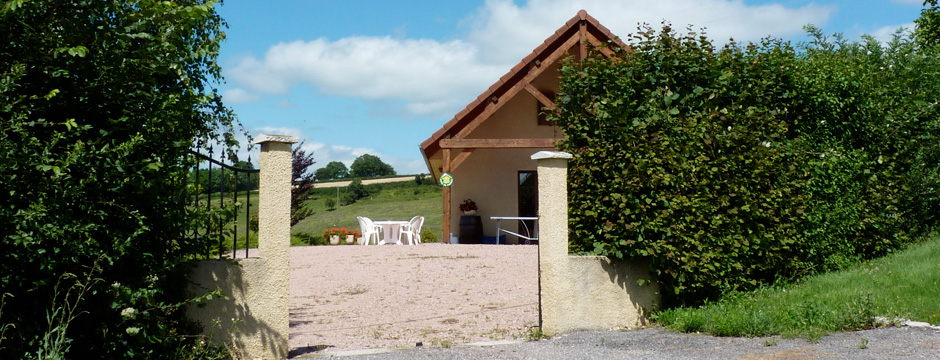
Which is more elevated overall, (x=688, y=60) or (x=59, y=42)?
(x=688, y=60)

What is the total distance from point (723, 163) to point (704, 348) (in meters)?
2.03

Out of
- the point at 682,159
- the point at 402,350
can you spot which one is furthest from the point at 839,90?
the point at 402,350

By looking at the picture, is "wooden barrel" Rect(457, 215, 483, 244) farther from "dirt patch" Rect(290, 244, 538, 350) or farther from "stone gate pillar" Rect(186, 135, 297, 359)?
"stone gate pillar" Rect(186, 135, 297, 359)

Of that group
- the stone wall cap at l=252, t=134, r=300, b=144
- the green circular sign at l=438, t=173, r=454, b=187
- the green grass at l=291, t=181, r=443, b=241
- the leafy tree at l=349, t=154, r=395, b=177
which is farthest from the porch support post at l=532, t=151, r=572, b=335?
the leafy tree at l=349, t=154, r=395, b=177

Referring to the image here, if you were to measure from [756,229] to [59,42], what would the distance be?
6234 mm

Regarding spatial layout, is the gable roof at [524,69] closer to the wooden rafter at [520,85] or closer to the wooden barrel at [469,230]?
the wooden rafter at [520,85]

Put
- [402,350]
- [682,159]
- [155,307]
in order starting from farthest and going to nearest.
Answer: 1. [682,159]
2. [402,350]
3. [155,307]

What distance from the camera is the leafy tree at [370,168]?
57.4 meters

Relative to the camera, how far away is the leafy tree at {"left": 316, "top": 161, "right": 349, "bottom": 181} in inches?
2195

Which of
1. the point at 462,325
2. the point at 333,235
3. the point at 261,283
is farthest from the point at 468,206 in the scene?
the point at 261,283

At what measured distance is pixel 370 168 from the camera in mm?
57906

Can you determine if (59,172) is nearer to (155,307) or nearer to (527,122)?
(155,307)

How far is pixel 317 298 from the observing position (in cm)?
921

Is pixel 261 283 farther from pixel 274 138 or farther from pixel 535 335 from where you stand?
pixel 535 335
